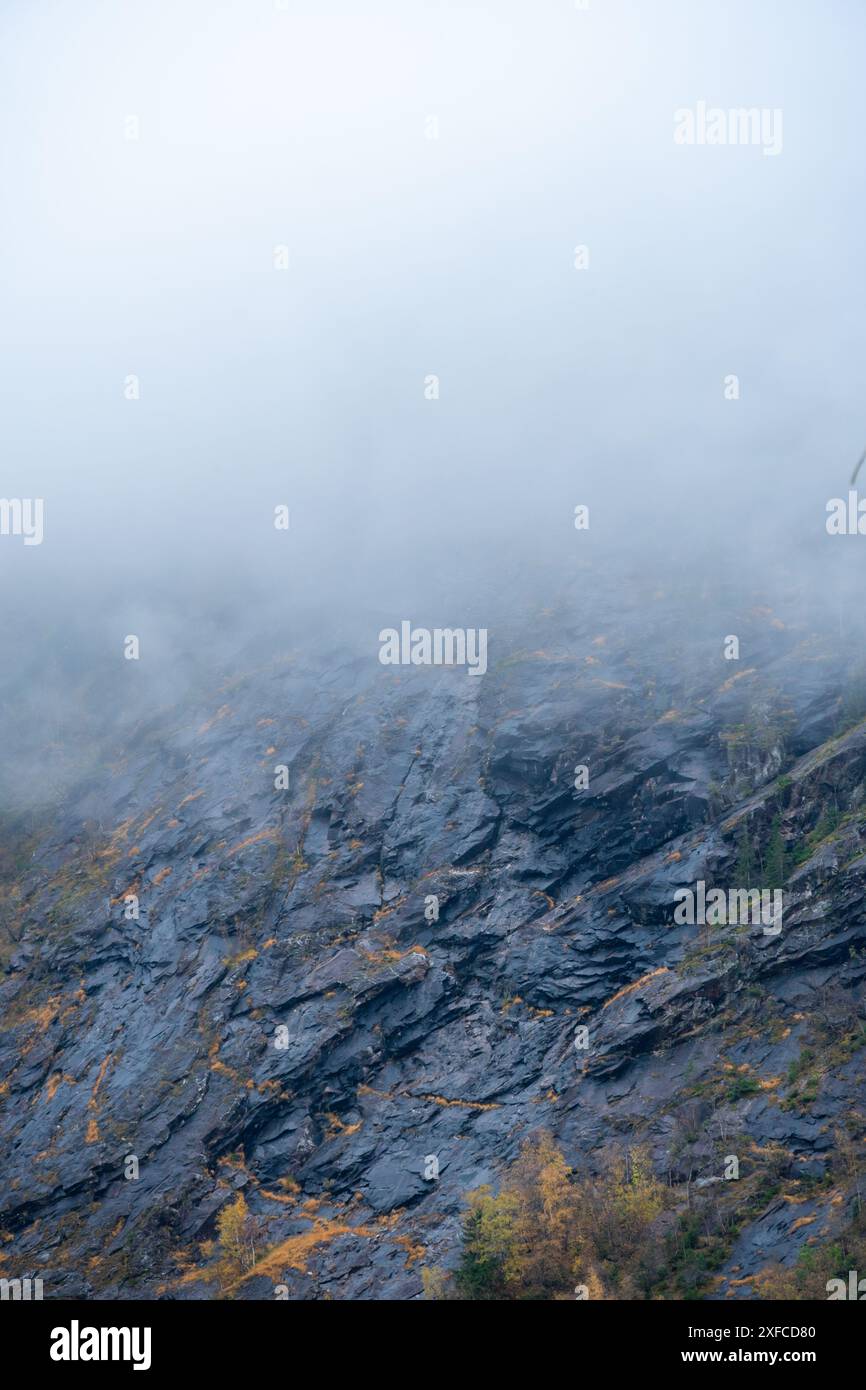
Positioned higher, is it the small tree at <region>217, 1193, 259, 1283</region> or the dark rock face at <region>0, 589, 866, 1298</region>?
the dark rock face at <region>0, 589, 866, 1298</region>

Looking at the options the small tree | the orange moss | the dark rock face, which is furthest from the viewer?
the orange moss

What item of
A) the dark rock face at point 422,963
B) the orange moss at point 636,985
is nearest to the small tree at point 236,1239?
the dark rock face at point 422,963

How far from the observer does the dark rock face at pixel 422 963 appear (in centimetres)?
5669

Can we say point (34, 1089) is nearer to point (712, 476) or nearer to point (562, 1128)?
point (562, 1128)

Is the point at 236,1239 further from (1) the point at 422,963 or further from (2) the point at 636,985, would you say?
(2) the point at 636,985

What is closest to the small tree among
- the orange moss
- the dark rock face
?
the dark rock face

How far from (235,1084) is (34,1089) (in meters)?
A: 13.3

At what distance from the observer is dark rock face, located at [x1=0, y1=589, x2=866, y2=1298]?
56.7 meters

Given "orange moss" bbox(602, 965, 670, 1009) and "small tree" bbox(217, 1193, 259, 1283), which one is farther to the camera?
"orange moss" bbox(602, 965, 670, 1009)

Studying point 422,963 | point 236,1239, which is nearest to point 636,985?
point 422,963

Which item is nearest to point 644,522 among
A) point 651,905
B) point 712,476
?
point 712,476

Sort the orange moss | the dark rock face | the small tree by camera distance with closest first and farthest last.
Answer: the small tree
the dark rock face
the orange moss

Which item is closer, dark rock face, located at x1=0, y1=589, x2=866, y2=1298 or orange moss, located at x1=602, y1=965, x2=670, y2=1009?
dark rock face, located at x1=0, y1=589, x2=866, y2=1298

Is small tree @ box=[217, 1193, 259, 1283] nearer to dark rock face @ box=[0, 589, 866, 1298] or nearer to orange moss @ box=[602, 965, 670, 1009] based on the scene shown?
dark rock face @ box=[0, 589, 866, 1298]
